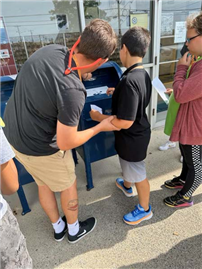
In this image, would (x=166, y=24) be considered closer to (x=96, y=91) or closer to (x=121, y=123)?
(x=96, y=91)

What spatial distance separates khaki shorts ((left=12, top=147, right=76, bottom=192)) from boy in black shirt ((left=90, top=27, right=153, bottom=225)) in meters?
0.46

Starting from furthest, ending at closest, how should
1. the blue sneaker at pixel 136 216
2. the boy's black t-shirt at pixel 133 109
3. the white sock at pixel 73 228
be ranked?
1. the blue sneaker at pixel 136 216
2. the white sock at pixel 73 228
3. the boy's black t-shirt at pixel 133 109

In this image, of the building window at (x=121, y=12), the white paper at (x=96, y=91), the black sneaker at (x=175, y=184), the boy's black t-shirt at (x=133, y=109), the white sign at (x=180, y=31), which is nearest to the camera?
the boy's black t-shirt at (x=133, y=109)

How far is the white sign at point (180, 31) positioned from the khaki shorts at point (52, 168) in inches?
120

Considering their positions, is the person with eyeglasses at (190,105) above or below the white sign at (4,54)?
below

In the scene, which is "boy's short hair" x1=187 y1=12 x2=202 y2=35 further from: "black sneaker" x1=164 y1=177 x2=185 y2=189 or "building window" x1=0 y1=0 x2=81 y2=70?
"building window" x1=0 y1=0 x2=81 y2=70

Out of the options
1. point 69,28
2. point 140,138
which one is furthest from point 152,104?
point 140,138

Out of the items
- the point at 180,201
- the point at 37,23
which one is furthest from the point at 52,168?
the point at 37,23

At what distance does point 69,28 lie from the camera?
2754mm

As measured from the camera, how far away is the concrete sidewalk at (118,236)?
1625 millimetres

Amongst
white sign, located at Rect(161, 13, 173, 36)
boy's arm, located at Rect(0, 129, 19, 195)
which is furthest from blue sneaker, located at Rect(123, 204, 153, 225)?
white sign, located at Rect(161, 13, 173, 36)

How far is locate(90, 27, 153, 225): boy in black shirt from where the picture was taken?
4.61 ft

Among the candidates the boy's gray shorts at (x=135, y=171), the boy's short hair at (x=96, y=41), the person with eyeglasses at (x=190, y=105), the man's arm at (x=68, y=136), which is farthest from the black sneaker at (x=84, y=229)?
the boy's short hair at (x=96, y=41)

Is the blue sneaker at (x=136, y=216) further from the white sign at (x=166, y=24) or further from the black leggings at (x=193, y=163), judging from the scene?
the white sign at (x=166, y=24)
